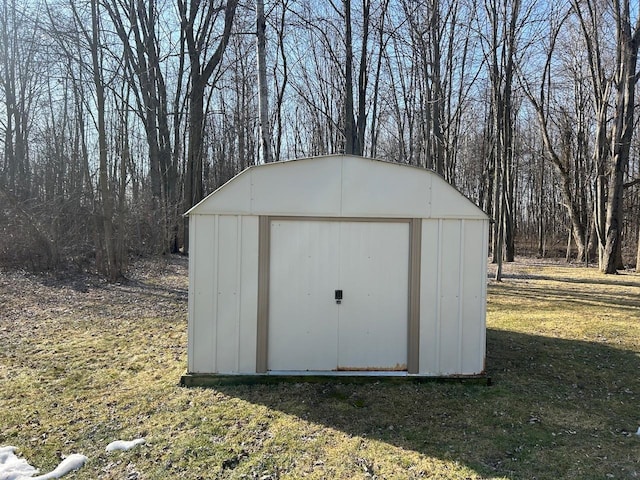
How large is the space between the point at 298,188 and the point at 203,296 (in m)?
1.60

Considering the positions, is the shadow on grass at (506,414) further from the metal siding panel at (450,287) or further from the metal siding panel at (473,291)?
the metal siding panel at (450,287)

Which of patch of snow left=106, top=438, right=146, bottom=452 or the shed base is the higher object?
the shed base

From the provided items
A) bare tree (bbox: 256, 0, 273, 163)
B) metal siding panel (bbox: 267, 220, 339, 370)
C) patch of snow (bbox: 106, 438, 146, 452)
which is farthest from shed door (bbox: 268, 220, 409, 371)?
bare tree (bbox: 256, 0, 273, 163)

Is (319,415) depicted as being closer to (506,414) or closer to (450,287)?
(506,414)

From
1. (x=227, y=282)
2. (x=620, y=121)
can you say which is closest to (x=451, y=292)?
(x=227, y=282)

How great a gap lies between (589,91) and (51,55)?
77.9ft

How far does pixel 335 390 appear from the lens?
4.56 meters

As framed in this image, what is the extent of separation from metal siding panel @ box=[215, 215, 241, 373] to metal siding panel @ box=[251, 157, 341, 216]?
0.36 meters

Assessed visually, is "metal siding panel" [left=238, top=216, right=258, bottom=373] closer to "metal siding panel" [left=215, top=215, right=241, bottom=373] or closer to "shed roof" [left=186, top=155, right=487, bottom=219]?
"metal siding panel" [left=215, top=215, right=241, bottom=373]

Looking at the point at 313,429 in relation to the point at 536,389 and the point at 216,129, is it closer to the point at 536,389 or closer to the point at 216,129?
the point at 536,389

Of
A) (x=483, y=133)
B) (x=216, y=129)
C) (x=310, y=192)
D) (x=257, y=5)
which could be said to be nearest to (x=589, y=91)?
(x=483, y=133)

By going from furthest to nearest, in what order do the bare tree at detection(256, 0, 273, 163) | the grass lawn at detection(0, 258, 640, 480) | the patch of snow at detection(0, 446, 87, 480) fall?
the bare tree at detection(256, 0, 273, 163), the grass lawn at detection(0, 258, 640, 480), the patch of snow at detection(0, 446, 87, 480)

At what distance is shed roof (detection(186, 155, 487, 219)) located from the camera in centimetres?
460

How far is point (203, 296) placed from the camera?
460 cm
